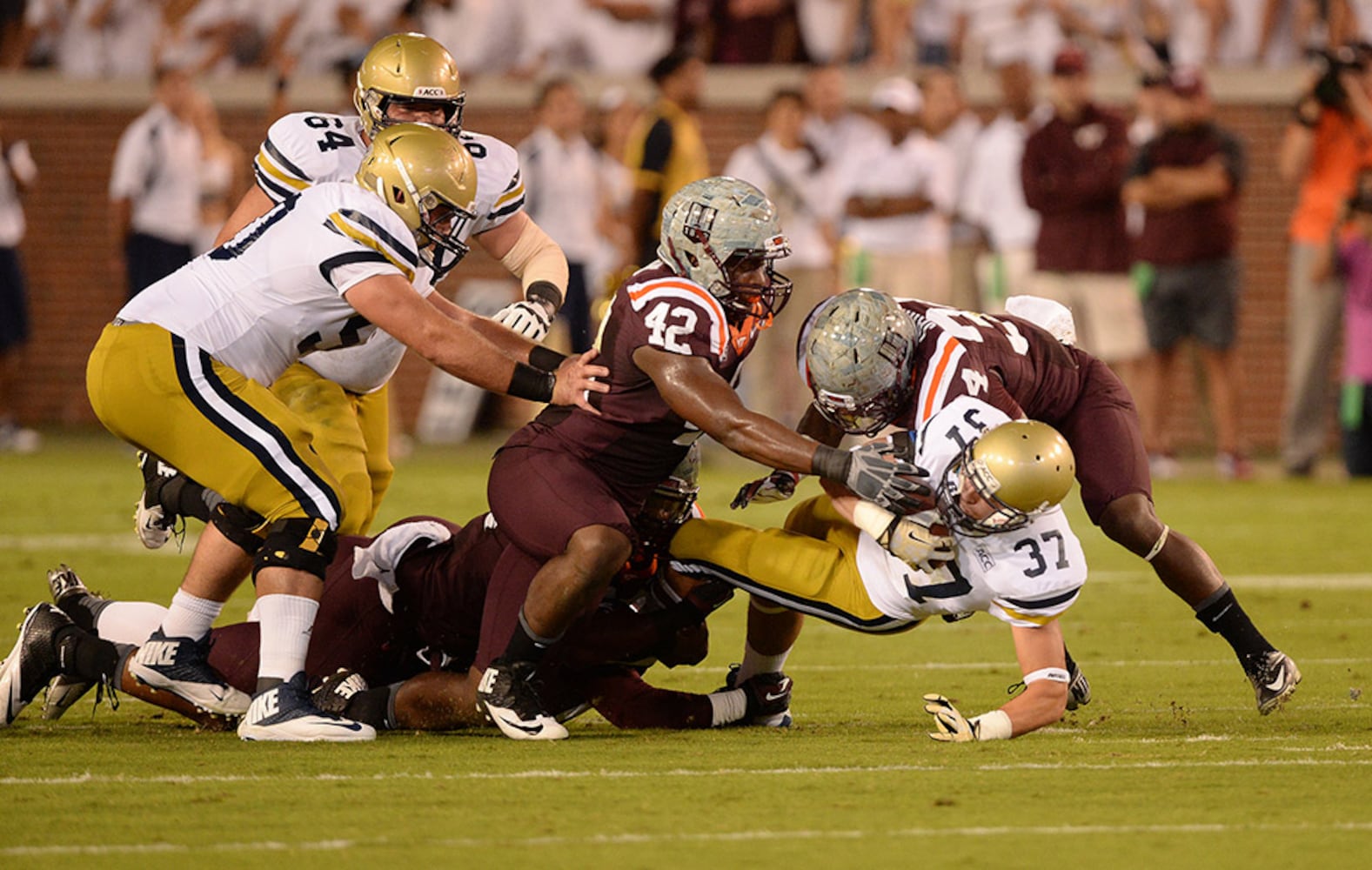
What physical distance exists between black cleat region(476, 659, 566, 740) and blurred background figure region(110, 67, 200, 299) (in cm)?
937

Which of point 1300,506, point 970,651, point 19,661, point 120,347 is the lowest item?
point 1300,506

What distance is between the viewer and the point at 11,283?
14.7 metres

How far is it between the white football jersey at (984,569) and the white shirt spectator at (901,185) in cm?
815

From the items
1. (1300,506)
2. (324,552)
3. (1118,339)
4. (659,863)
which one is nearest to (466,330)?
(324,552)

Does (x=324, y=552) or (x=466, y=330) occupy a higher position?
(x=466, y=330)

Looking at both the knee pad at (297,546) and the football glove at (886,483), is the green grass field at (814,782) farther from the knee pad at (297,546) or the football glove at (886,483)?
the football glove at (886,483)

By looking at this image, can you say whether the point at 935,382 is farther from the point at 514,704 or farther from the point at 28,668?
the point at 28,668

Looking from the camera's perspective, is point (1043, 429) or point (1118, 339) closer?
point (1043, 429)

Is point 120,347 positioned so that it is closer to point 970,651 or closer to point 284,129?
point 284,129

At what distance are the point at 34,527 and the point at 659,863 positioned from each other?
7017 millimetres

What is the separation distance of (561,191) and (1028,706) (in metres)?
9.14

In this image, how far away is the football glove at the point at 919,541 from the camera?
4773mm

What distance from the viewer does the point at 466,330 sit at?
508cm

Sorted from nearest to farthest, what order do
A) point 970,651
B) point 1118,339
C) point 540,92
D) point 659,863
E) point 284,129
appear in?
point 659,863 → point 284,129 → point 970,651 → point 1118,339 → point 540,92
